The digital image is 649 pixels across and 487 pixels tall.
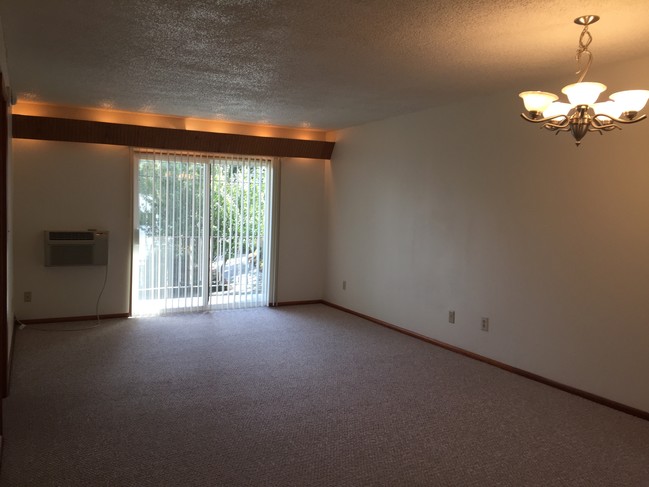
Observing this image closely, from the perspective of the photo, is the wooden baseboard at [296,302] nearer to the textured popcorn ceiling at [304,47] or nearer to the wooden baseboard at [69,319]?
the wooden baseboard at [69,319]

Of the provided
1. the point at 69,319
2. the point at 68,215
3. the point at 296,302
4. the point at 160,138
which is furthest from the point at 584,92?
the point at 69,319

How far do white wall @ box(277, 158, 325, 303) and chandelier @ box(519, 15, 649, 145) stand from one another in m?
4.46

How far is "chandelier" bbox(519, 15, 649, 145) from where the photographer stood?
2.44 metres

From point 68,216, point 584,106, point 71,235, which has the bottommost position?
point 71,235

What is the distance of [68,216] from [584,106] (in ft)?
17.9

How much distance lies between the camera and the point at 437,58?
341cm

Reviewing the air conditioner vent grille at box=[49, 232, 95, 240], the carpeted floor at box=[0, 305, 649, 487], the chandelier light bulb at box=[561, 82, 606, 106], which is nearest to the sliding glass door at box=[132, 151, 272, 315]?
the air conditioner vent grille at box=[49, 232, 95, 240]

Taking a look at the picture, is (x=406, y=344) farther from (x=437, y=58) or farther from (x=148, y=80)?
(x=148, y=80)

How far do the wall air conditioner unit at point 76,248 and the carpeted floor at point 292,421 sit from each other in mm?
984

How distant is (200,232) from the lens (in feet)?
20.8

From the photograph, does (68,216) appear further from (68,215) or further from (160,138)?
(160,138)

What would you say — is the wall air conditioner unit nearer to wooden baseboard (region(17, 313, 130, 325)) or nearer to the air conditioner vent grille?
the air conditioner vent grille

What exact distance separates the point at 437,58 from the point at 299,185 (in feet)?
12.4

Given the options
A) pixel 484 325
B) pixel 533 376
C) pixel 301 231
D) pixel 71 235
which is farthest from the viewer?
pixel 301 231
